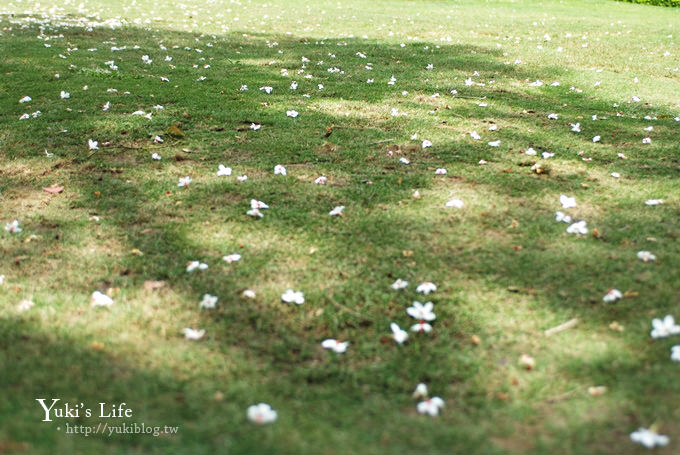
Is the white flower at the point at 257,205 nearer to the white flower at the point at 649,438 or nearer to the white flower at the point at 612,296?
the white flower at the point at 612,296

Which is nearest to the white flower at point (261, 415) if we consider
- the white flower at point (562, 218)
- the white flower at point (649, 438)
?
the white flower at point (649, 438)

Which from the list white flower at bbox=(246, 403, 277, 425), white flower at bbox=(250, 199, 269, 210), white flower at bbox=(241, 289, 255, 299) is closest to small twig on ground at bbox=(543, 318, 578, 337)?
white flower at bbox=(246, 403, 277, 425)

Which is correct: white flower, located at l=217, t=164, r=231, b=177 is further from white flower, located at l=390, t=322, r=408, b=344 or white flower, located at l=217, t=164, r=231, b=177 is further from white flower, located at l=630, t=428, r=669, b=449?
white flower, located at l=630, t=428, r=669, b=449

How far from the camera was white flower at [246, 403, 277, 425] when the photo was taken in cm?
205

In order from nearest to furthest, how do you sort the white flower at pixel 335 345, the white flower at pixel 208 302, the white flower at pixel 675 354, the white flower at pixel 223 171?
the white flower at pixel 675 354 < the white flower at pixel 335 345 < the white flower at pixel 208 302 < the white flower at pixel 223 171

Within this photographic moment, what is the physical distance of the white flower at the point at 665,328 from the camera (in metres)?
2.46

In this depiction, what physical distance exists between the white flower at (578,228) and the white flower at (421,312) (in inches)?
46.7

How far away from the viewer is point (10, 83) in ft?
20.8

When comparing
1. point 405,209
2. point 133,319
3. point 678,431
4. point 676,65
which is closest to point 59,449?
point 133,319

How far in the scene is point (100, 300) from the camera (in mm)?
2711

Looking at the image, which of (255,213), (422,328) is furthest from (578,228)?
(255,213)

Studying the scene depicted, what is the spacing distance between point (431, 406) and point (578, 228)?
1754 millimetres

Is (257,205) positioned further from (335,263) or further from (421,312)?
(421,312)

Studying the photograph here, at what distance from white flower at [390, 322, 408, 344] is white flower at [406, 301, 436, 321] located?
0.12 m
